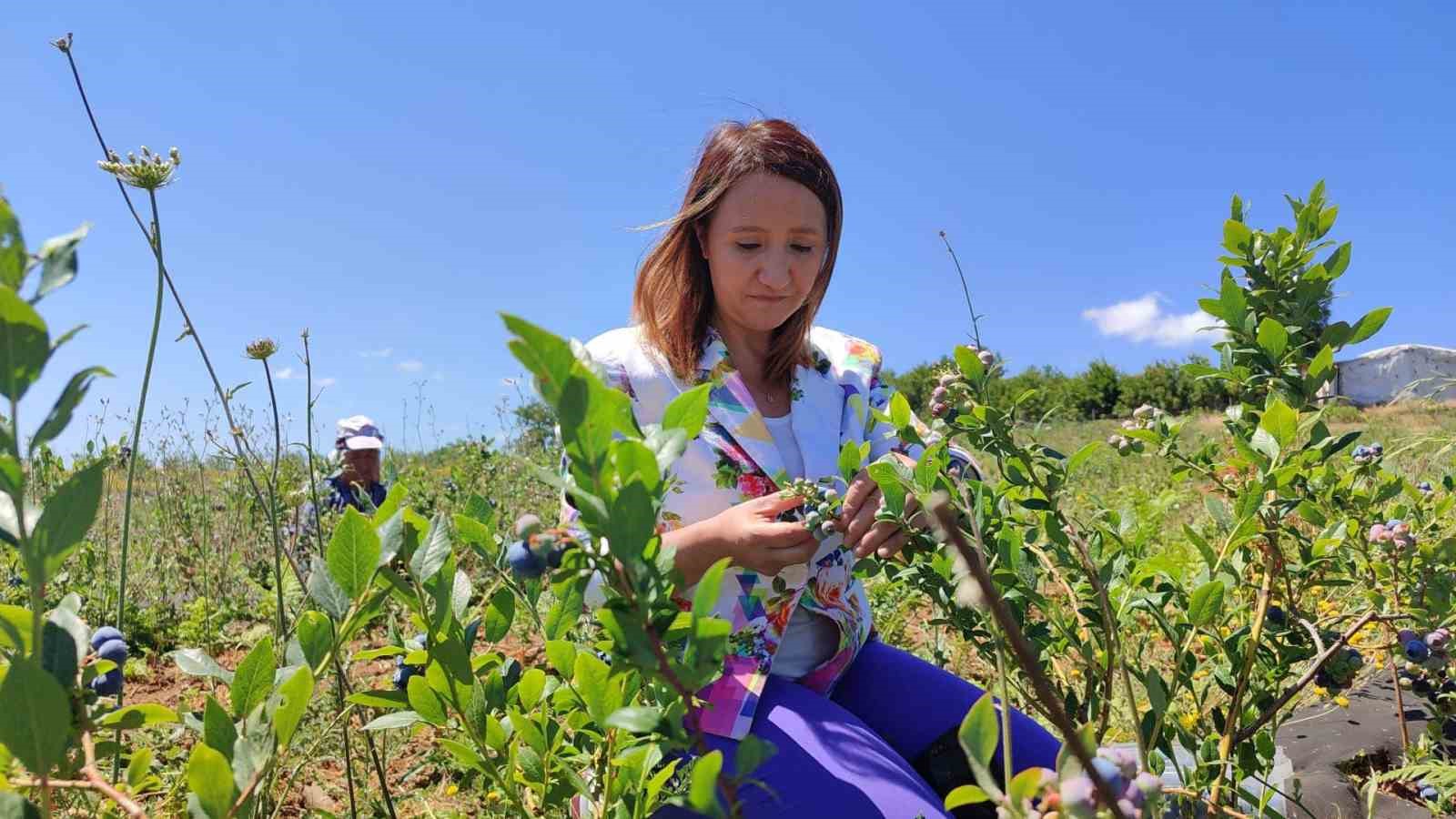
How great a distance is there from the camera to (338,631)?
0.69 m

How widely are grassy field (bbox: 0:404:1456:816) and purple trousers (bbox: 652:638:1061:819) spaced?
0.13 meters

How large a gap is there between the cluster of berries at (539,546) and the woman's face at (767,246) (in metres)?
1.11

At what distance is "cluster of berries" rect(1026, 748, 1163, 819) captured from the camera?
49cm

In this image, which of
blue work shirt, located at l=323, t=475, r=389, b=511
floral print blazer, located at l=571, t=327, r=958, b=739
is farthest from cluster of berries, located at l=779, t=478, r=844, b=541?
blue work shirt, located at l=323, t=475, r=389, b=511

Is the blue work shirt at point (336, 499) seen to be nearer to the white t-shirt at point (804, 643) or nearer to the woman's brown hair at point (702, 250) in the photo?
the woman's brown hair at point (702, 250)

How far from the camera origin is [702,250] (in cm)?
185

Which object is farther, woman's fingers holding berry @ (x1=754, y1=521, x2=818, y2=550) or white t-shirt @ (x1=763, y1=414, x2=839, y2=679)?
white t-shirt @ (x1=763, y1=414, x2=839, y2=679)

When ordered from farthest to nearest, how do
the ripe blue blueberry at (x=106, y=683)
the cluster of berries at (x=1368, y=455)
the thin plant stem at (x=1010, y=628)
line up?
the cluster of berries at (x=1368, y=455)
the ripe blue blueberry at (x=106, y=683)
the thin plant stem at (x=1010, y=628)

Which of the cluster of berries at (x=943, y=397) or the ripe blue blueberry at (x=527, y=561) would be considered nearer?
the ripe blue blueberry at (x=527, y=561)

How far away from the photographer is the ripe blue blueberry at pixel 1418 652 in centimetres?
114

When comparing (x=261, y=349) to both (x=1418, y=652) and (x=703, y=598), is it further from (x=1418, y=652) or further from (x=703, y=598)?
(x=1418, y=652)

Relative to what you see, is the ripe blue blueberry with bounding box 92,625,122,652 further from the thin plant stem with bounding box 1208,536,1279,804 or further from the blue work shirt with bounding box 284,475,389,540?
the blue work shirt with bounding box 284,475,389,540

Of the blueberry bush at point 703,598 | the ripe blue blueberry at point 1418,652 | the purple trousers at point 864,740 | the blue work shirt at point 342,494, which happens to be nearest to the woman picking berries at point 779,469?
the purple trousers at point 864,740

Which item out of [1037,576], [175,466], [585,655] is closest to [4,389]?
[585,655]
